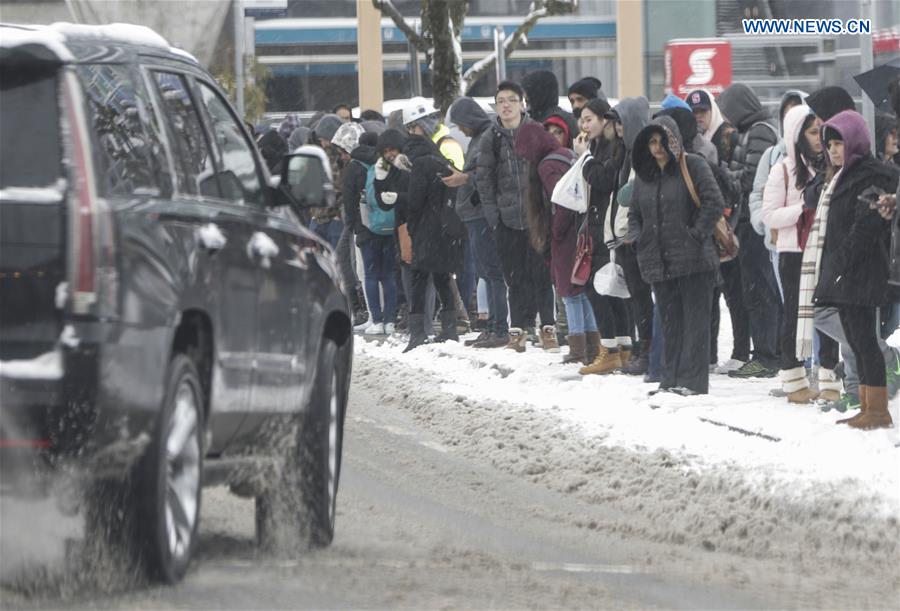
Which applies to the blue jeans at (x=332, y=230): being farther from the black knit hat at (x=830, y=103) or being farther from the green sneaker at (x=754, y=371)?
the black knit hat at (x=830, y=103)

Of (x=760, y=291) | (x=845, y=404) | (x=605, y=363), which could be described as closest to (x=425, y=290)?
(x=605, y=363)

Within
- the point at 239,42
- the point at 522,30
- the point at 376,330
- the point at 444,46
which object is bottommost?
the point at 376,330

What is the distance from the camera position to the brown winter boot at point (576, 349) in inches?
629

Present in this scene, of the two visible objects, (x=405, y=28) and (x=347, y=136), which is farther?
(x=405, y=28)

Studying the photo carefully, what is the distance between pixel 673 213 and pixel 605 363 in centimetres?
210

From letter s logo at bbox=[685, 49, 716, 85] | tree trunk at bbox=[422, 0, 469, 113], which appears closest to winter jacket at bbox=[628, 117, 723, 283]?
letter s logo at bbox=[685, 49, 716, 85]

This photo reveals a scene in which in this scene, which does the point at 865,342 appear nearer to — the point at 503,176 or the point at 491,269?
the point at 503,176

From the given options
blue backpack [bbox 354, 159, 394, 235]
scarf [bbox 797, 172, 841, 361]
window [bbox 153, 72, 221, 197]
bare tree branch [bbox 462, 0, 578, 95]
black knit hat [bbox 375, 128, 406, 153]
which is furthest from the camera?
bare tree branch [bbox 462, 0, 578, 95]

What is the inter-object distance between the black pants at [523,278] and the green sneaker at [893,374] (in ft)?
16.4

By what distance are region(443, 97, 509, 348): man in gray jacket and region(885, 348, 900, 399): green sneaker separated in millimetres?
5606

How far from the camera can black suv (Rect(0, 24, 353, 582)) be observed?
6.16 m

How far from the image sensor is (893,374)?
12172 millimetres

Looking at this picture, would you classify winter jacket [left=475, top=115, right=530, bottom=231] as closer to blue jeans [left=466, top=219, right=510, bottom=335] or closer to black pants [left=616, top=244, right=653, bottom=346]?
blue jeans [left=466, top=219, right=510, bottom=335]

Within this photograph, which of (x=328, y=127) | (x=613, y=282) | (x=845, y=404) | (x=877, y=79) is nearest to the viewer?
(x=845, y=404)
